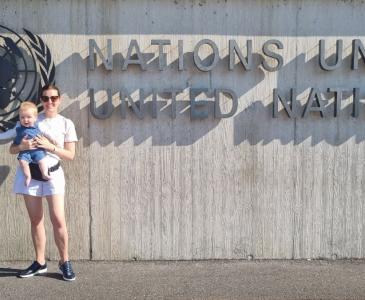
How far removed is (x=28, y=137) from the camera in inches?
171

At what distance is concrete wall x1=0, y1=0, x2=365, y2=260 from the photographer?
487 centimetres

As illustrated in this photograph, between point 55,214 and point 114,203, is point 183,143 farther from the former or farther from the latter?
point 55,214

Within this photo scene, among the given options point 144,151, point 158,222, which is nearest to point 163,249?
point 158,222

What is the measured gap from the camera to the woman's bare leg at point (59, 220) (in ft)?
14.8

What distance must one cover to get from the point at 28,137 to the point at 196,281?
6.30 ft

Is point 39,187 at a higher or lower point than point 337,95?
lower

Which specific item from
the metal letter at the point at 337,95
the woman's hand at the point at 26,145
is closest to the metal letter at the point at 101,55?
→ the woman's hand at the point at 26,145

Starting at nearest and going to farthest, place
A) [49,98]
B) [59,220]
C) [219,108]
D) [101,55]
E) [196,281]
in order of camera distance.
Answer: [49,98] < [59,220] < [196,281] < [101,55] < [219,108]

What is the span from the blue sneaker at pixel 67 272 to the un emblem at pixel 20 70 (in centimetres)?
140

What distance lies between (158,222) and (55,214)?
3.44 feet

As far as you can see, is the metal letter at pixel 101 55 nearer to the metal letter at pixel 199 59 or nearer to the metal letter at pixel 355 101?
the metal letter at pixel 199 59

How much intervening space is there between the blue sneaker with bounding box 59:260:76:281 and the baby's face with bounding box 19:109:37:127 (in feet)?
4.19

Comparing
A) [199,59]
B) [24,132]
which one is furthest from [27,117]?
[199,59]

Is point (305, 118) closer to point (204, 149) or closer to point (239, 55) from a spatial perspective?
point (239, 55)
